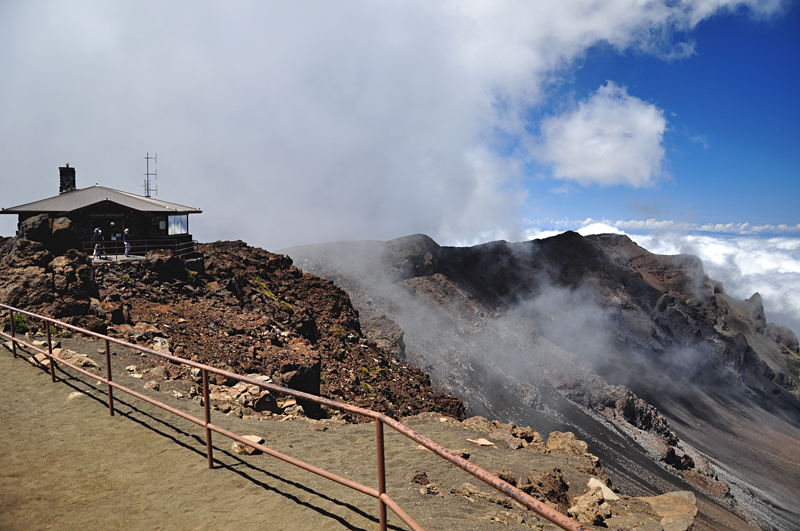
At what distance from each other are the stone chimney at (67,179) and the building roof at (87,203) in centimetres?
231

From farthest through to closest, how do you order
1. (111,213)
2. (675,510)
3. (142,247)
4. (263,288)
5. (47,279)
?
(111,213)
(142,247)
(263,288)
(47,279)
(675,510)

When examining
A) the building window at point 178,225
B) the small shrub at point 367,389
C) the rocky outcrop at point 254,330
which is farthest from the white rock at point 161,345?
the building window at point 178,225

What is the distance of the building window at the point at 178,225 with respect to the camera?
26.2 metres

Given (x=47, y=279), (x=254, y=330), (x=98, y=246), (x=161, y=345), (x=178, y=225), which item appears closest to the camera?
(x=161, y=345)

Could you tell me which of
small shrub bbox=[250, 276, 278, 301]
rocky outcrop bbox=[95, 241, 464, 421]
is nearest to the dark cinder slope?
small shrub bbox=[250, 276, 278, 301]

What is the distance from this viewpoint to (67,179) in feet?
90.0

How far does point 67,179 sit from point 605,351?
61997mm

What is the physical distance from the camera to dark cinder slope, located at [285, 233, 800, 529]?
120ft

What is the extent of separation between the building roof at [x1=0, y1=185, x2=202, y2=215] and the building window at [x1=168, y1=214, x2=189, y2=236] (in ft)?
2.12

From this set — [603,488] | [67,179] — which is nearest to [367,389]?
[603,488]

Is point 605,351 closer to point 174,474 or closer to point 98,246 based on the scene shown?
point 98,246

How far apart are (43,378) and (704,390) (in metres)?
78.1

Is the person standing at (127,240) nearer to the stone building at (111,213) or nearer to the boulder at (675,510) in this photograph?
the stone building at (111,213)

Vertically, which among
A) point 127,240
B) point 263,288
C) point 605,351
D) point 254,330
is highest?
point 127,240
